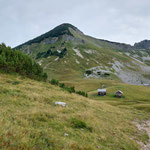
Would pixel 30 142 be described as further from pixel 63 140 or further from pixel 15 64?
pixel 15 64

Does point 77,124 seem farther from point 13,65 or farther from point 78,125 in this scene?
point 13,65

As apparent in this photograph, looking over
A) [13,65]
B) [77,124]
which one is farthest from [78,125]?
[13,65]

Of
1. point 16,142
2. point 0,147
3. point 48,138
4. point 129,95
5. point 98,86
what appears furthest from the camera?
point 98,86

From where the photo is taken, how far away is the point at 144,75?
18438 cm

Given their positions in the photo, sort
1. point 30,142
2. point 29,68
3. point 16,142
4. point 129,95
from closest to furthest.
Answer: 1. point 16,142
2. point 30,142
3. point 29,68
4. point 129,95

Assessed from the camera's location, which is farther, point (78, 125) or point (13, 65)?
point (13, 65)

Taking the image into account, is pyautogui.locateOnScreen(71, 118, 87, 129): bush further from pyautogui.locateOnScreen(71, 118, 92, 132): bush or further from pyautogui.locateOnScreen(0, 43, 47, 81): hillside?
pyautogui.locateOnScreen(0, 43, 47, 81): hillside

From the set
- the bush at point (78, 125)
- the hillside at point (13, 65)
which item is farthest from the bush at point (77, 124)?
the hillside at point (13, 65)

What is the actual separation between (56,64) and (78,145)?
18623 centimetres

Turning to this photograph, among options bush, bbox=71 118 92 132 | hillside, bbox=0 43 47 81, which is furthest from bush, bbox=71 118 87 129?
hillside, bbox=0 43 47 81

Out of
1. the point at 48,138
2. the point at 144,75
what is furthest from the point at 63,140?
the point at 144,75

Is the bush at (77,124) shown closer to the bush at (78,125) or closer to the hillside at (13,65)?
the bush at (78,125)

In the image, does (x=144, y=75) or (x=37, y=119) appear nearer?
(x=37, y=119)

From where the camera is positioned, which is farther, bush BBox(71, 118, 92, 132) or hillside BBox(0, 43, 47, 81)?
hillside BBox(0, 43, 47, 81)
